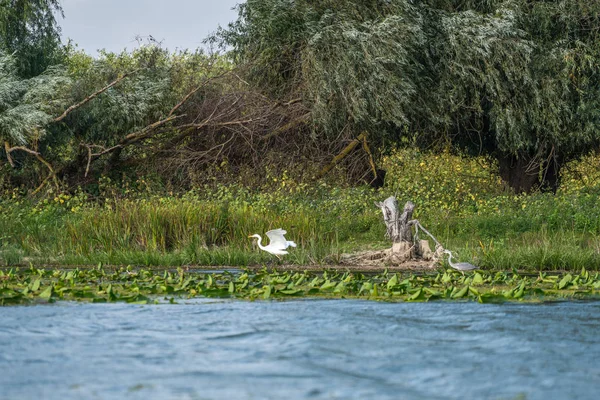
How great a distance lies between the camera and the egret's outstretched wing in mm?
12578

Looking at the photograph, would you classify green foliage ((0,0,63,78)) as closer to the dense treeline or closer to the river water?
the dense treeline

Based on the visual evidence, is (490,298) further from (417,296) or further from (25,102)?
(25,102)

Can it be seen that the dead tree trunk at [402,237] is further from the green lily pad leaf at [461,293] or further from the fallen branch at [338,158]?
the fallen branch at [338,158]

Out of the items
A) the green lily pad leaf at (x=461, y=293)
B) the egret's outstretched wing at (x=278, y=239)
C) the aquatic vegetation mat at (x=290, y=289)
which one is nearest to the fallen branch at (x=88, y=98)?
the egret's outstretched wing at (x=278, y=239)

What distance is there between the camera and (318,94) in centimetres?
2055

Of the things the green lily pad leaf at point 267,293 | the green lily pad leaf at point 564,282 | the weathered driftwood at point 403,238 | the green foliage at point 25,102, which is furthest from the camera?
the green foliage at point 25,102

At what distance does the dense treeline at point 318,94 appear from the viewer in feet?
65.9

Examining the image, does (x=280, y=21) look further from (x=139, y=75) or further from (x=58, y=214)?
(x=58, y=214)

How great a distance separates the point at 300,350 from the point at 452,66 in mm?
14853

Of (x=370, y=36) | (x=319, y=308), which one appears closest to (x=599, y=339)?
(x=319, y=308)

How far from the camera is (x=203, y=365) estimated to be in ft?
19.2

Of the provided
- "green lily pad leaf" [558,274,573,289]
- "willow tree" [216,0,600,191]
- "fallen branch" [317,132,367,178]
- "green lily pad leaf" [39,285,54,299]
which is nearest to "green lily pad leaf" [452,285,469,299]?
"green lily pad leaf" [558,274,573,289]

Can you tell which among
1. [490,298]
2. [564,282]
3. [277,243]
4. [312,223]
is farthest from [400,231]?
[490,298]

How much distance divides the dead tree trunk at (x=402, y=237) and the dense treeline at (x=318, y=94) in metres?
5.50
